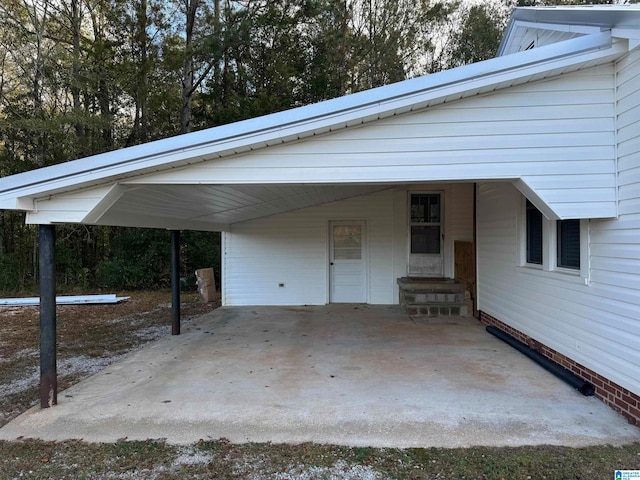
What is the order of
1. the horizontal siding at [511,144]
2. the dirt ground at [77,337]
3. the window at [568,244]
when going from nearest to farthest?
1. the horizontal siding at [511,144]
2. the window at [568,244]
3. the dirt ground at [77,337]

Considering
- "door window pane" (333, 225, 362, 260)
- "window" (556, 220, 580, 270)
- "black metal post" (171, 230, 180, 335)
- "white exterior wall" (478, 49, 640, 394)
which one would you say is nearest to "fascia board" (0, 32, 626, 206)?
"white exterior wall" (478, 49, 640, 394)

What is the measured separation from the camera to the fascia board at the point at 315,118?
3.23 metres

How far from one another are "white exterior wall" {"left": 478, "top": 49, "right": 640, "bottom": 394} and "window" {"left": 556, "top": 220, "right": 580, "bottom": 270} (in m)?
0.16

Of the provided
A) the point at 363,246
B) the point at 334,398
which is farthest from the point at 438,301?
the point at 334,398

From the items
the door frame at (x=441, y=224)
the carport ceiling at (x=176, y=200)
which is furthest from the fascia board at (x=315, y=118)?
the door frame at (x=441, y=224)

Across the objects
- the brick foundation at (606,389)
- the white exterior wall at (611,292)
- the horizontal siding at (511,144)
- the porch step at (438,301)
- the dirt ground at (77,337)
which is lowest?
the dirt ground at (77,337)

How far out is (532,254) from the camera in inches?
199

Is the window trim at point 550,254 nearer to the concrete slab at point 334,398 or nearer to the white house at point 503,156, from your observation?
the white house at point 503,156

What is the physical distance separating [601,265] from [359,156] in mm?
2361

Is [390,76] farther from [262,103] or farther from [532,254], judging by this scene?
[532,254]

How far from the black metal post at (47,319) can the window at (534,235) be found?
5.26 meters

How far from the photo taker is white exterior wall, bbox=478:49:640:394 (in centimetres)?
312

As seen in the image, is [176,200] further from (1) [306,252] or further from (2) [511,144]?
(1) [306,252]

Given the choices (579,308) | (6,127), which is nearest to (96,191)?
(579,308)
